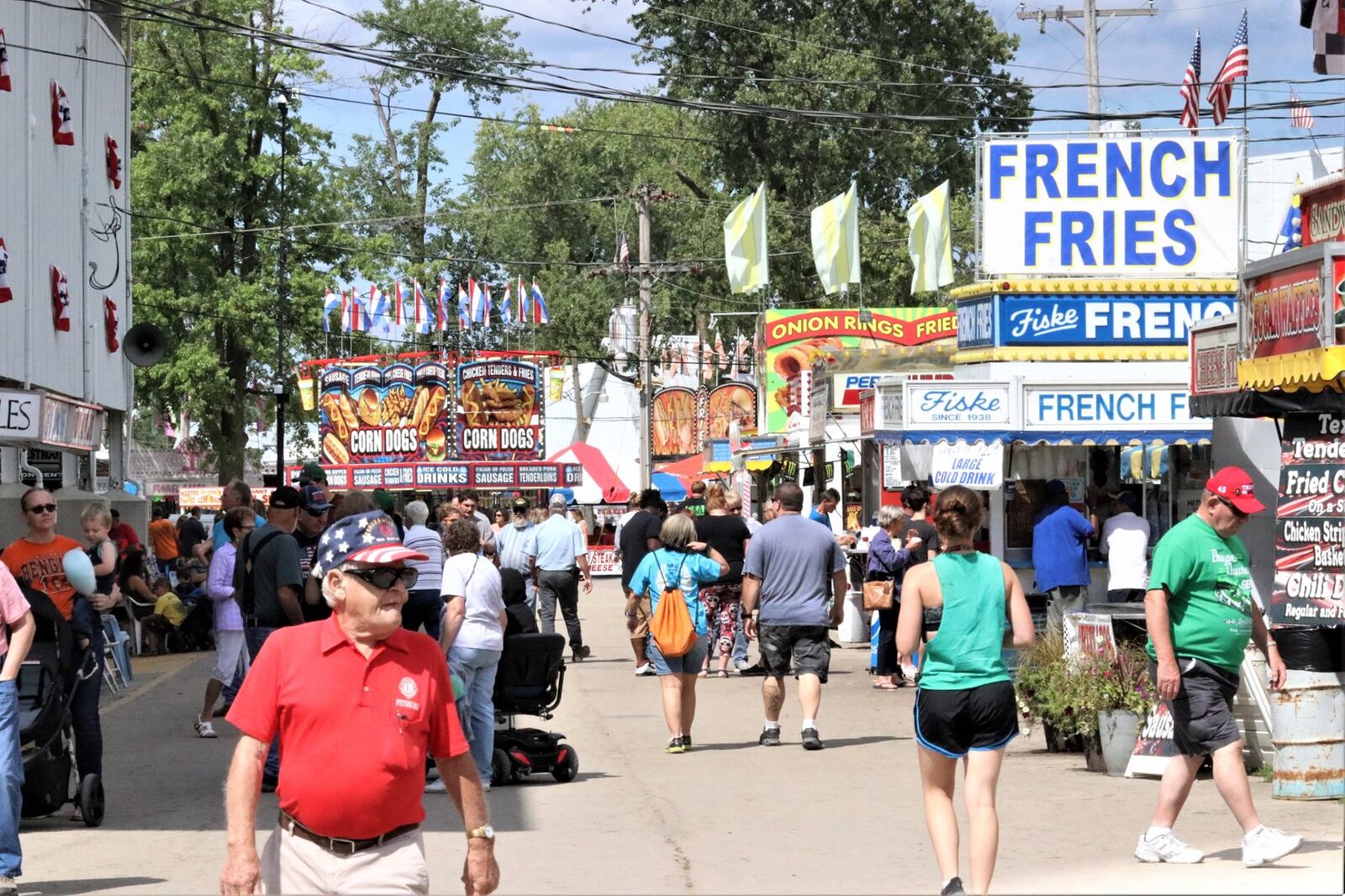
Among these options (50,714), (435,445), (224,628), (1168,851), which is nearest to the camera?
(1168,851)

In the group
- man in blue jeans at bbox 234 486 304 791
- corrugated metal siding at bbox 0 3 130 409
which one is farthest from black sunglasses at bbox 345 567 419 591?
corrugated metal siding at bbox 0 3 130 409

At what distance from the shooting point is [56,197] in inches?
1067

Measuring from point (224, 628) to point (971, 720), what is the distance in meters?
8.20

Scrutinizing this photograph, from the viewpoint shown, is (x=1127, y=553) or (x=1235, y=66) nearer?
(x=1127, y=553)

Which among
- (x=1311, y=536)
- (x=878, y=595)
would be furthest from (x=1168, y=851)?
(x=878, y=595)

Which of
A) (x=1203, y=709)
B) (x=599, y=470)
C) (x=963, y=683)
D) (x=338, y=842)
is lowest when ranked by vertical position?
(x=1203, y=709)

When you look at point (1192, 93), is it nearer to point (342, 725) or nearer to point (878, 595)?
point (878, 595)

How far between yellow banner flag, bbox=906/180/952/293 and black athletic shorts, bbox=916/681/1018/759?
22.7m

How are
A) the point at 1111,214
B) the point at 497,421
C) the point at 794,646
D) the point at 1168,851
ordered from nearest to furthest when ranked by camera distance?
the point at 1168,851, the point at 794,646, the point at 1111,214, the point at 497,421

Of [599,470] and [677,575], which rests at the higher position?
[599,470]

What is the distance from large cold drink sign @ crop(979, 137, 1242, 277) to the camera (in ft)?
70.9

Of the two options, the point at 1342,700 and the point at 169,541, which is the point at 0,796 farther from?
the point at 169,541

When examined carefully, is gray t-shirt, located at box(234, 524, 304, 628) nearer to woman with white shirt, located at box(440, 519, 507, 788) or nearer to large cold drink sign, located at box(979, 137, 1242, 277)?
woman with white shirt, located at box(440, 519, 507, 788)

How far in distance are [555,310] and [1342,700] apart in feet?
197
